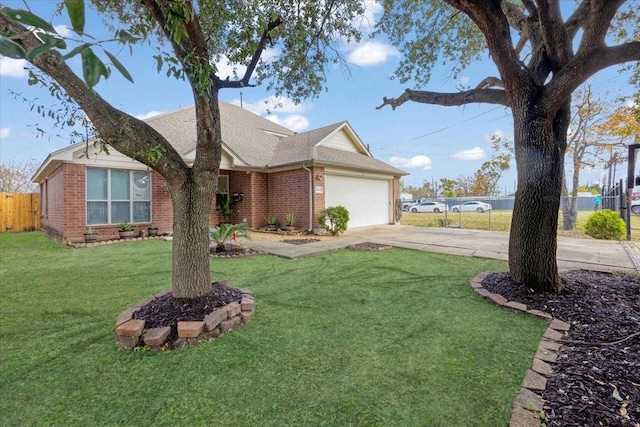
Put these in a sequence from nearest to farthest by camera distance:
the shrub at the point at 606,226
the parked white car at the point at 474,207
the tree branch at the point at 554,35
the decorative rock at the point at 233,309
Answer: the decorative rock at the point at 233,309, the tree branch at the point at 554,35, the shrub at the point at 606,226, the parked white car at the point at 474,207

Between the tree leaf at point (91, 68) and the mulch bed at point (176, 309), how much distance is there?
2.77 meters

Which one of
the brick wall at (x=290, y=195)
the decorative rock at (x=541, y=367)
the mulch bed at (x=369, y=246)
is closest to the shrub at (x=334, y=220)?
the brick wall at (x=290, y=195)

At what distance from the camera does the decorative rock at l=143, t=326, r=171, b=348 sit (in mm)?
2795

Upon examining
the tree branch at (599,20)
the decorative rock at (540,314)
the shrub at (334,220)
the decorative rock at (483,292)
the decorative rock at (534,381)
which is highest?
the tree branch at (599,20)

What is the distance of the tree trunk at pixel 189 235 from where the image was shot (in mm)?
3328

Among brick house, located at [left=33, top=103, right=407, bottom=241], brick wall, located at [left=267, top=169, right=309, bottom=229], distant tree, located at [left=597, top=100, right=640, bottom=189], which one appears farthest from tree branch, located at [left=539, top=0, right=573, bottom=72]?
distant tree, located at [left=597, top=100, right=640, bottom=189]

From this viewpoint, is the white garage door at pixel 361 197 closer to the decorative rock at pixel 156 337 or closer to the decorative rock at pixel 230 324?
the decorative rock at pixel 230 324

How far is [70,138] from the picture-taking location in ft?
9.71

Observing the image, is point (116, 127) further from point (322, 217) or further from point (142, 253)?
point (322, 217)

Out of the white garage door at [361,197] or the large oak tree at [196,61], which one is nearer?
the large oak tree at [196,61]

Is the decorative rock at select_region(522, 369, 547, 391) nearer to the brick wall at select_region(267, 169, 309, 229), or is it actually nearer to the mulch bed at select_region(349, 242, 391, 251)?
the mulch bed at select_region(349, 242, 391, 251)

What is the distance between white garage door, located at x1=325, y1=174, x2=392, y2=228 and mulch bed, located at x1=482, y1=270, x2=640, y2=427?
27.6ft

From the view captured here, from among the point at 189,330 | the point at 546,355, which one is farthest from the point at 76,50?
the point at 546,355

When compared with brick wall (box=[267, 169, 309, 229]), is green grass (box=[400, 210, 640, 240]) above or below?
below
